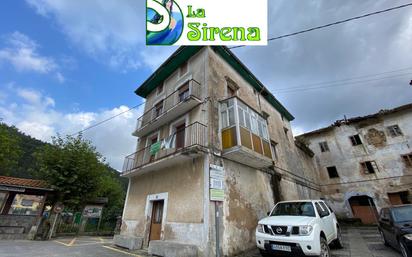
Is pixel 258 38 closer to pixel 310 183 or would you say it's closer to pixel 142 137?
pixel 142 137

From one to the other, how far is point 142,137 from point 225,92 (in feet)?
22.1

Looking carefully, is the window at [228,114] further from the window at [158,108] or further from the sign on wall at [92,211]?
the sign on wall at [92,211]

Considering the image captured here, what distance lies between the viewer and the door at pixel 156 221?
29.6 ft

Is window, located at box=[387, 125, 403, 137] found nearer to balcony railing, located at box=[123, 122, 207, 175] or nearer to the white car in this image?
the white car

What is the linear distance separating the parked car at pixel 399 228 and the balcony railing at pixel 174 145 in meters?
6.69

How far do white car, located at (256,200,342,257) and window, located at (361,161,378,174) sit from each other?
1515cm

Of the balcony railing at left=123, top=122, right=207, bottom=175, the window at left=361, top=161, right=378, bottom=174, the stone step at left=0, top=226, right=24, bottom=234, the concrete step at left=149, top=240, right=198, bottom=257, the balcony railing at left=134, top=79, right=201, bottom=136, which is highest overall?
the balcony railing at left=134, top=79, right=201, bottom=136

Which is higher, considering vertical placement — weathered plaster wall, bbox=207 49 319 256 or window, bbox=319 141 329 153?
window, bbox=319 141 329 153

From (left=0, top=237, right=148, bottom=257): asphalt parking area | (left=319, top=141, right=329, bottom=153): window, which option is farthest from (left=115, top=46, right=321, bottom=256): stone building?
(left=319, top=141, right=329, bottom=153): window

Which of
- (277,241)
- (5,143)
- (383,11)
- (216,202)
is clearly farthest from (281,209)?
(5,143)

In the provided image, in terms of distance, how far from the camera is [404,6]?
5.53 meters

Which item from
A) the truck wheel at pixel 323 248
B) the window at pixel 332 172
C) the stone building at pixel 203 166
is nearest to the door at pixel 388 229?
the truck wheel at pixel 323 248

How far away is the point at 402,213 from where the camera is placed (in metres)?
6.28

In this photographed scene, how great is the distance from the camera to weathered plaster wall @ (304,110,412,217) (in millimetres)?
16250
